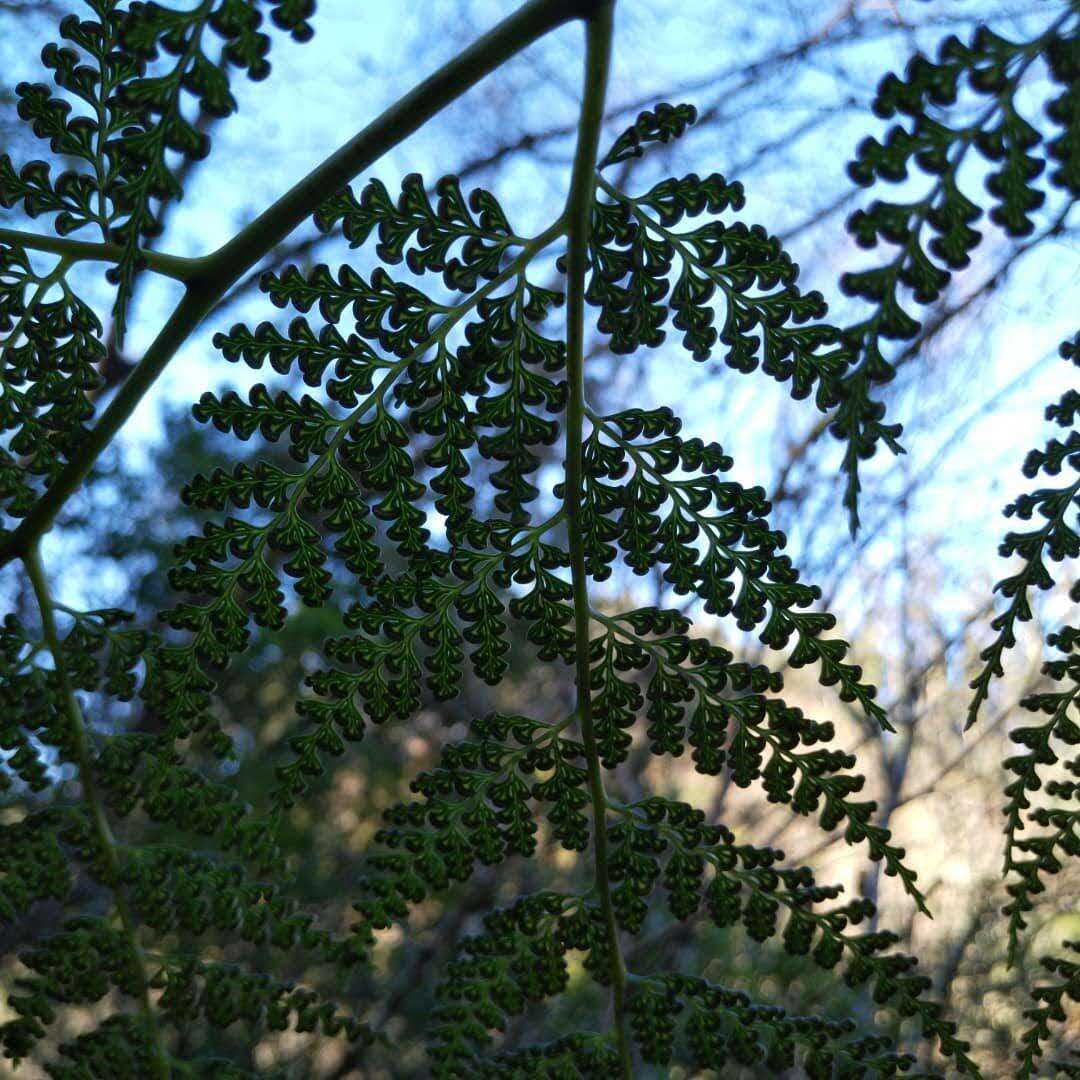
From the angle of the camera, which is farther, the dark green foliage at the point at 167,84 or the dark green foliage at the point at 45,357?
the dark green foliage at the point at 45,357

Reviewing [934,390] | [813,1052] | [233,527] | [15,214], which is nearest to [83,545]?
[15,214]

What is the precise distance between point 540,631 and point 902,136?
0.34 m

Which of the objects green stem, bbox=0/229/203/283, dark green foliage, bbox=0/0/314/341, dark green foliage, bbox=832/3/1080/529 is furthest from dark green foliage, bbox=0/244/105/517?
dark green foliage, bbox=832/3/1080/529

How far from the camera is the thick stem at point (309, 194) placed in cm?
50

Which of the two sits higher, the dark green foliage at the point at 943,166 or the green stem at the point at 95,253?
the green stem at the point at 95,253

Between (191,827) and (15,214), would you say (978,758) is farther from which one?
(15,214)

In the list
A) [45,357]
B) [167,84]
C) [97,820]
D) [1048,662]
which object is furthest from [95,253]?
[1048,662]

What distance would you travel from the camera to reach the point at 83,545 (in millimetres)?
2512

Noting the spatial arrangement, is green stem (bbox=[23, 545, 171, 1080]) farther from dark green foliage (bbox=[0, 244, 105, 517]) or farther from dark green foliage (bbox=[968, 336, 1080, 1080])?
dark green foliage (bbox=[968, 336, 1080, 1080])

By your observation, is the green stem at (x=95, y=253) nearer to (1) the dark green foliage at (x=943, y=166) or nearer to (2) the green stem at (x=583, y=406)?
(2) the green stem at (x=583, y=406)

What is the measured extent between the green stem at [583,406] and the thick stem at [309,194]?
25 mm

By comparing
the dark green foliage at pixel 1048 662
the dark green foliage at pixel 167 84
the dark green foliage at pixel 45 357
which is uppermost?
the dark green foliage at pixel 45 357

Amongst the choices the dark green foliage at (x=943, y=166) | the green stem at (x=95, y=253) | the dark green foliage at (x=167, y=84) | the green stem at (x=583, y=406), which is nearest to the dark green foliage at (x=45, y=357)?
the green stem at (x=95, y=253)

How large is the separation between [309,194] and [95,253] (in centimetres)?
15
